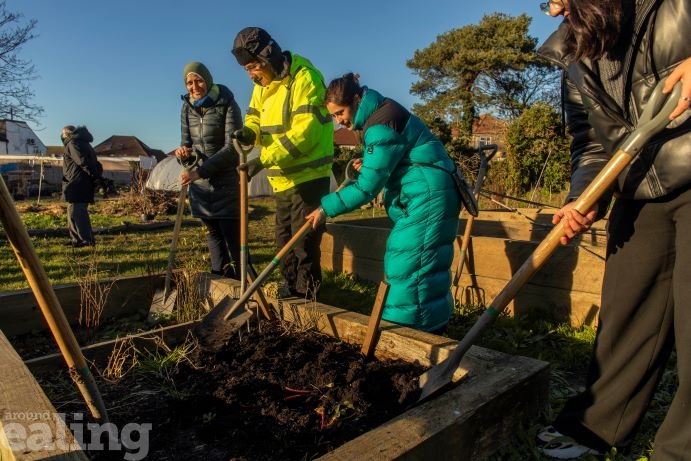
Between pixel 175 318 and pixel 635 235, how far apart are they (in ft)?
10.2

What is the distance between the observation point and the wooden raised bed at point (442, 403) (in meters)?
1.58

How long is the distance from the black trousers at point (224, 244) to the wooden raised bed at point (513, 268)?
49.4 inches

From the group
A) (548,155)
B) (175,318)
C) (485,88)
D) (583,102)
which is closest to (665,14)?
(583,102)

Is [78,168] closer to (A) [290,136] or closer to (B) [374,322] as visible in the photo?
(A) [290,136]

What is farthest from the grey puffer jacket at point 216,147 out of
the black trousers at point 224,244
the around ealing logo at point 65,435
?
the around ealing logo at point 65,435

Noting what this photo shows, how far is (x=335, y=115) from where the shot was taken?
10.3 ft

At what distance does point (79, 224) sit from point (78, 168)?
92 centimetres

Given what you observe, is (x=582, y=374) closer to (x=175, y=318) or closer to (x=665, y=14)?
(x=665, y=14)

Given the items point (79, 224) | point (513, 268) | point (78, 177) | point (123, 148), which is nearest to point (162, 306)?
point (513, 268)

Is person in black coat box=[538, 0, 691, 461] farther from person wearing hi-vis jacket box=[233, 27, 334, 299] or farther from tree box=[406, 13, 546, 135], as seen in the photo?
tree box=[406, 13, 546, 135]

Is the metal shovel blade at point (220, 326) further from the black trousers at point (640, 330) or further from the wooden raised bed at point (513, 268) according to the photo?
the wooden raised bed at point (513, 268)

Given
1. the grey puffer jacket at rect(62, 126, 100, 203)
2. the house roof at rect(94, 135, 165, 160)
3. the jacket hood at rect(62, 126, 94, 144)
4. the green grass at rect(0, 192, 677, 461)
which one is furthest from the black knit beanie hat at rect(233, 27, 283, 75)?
the house roof at rect(94, 135, 165, 160)

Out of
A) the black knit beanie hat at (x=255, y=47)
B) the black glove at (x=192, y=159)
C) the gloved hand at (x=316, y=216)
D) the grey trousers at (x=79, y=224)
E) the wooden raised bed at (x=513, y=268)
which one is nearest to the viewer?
the gloved hand at (x=316, y=216)

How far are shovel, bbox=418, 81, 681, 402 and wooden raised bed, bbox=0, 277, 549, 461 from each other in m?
0.11
